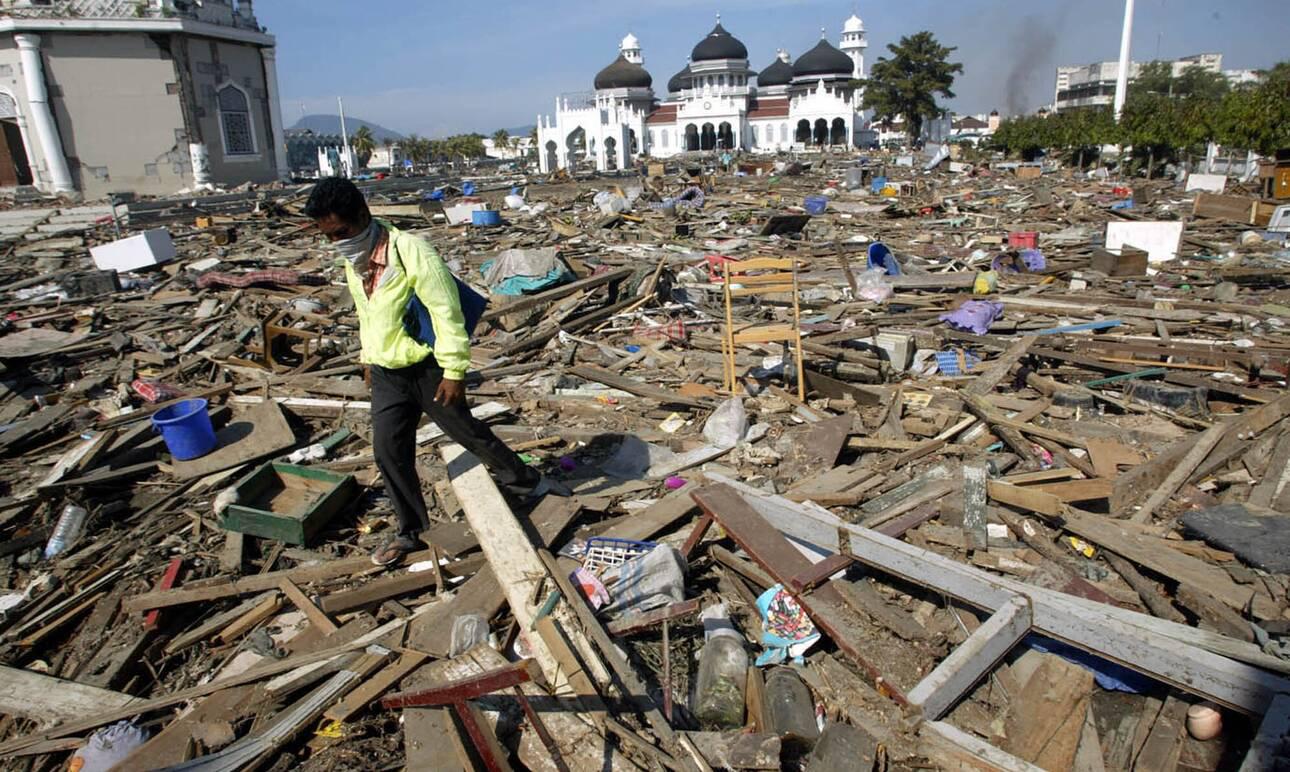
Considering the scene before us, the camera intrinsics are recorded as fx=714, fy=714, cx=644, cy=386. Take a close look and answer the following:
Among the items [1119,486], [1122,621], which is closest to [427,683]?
[1122,621]

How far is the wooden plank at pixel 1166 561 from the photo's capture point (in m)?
3.22

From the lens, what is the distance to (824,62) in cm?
7262

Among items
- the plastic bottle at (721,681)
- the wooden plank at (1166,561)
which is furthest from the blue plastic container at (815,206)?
the plastic bottle at (721,681)

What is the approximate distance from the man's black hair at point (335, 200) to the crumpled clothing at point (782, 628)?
2664 millimetres

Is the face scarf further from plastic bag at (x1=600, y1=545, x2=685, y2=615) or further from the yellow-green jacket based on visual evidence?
plastic bag at (x1=600, y1=545, x2=685, y2=615)

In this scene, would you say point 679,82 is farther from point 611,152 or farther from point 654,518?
point 654,518

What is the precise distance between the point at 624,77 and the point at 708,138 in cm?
1221

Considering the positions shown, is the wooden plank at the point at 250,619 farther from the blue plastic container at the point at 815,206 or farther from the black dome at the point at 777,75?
the black dome at the point at 777,75

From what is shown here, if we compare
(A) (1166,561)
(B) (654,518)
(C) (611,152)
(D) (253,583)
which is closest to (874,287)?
(A) (1166,561)

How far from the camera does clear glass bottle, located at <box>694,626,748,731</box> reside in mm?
2842

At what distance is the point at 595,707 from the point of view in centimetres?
263

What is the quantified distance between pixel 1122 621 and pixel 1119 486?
1.68 m

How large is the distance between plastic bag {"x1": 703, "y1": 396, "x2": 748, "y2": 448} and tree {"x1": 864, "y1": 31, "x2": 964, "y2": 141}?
63406 mm

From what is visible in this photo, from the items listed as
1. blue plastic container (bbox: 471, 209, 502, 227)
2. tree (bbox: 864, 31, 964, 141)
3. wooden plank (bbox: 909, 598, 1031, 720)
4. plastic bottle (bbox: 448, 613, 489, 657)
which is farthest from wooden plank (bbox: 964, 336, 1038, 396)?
tree (bbox: 864, 31, 964, 141)
